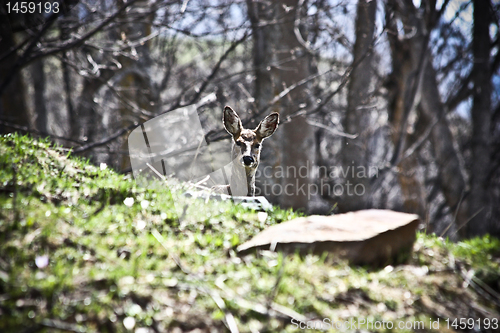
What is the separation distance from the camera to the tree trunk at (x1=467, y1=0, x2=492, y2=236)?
11.5 metres

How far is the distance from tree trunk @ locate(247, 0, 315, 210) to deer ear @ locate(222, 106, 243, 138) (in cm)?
291

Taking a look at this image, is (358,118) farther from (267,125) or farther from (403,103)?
(267,125)

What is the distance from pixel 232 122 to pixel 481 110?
934 centimetres

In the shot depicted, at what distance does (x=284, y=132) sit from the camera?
9.91m

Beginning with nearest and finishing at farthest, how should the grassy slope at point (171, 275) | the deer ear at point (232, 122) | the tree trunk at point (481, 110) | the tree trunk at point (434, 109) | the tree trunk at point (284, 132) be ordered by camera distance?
Answer: the grassy slope at point (171, 275), the deer ear at point (232, 122), the tree trunk at point (284, 132), the tree trunk at point (481, 110), the tree trunk at point (434, 109)

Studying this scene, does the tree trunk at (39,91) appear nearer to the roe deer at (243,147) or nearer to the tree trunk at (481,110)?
the roe deer at (243,147)

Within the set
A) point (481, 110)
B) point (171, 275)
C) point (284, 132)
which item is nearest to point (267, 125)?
point (284, 132)

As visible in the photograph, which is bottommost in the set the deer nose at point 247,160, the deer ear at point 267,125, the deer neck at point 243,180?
the deer neck at point 243,180

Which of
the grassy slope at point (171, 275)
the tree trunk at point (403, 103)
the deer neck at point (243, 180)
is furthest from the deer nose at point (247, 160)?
the tree trunk at point (403, 103)

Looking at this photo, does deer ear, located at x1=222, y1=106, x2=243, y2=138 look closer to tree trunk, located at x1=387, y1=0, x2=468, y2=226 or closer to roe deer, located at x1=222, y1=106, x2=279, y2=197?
roe deer, located at x1=222, y1=106, x2=279, y2=197

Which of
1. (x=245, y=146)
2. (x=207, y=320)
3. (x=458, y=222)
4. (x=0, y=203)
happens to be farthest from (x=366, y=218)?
(x=458, y=222)

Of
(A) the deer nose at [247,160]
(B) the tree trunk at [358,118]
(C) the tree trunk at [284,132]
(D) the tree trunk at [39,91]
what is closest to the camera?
(A) the deer nose at [247,160]

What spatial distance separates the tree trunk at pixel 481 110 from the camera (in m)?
11.5

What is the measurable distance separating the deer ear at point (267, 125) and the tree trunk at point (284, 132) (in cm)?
275
